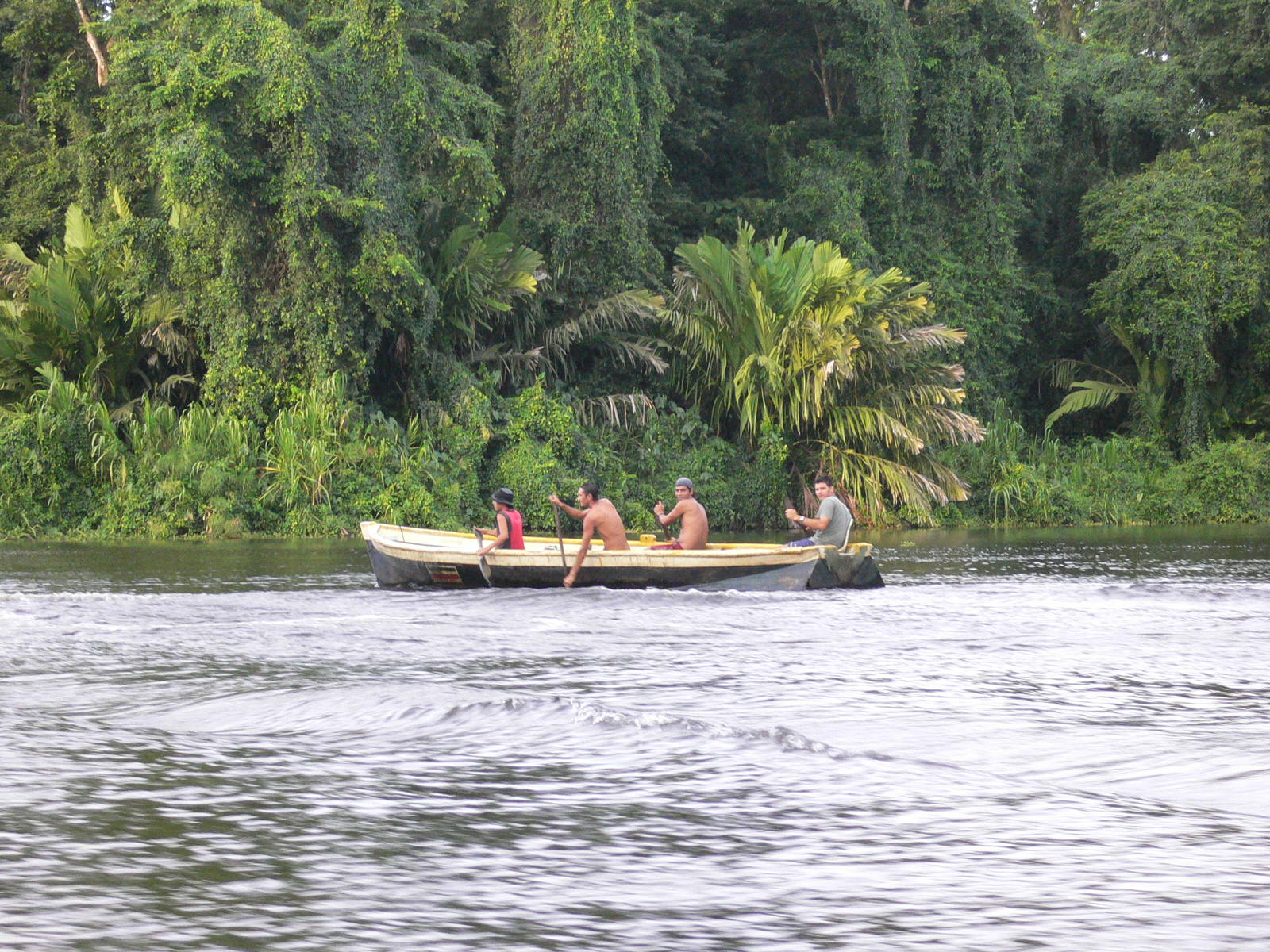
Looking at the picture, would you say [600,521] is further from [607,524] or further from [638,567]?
[638,567]

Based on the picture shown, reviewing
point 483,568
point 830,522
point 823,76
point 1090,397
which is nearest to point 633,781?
point 483,568

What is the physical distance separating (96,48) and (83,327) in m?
5.95

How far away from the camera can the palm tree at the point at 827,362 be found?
2405cm

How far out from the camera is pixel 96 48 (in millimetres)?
26797

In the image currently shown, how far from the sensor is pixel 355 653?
33.1ft

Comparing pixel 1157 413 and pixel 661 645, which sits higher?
pixel 1157 413

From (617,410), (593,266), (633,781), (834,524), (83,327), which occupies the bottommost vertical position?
(633,781)

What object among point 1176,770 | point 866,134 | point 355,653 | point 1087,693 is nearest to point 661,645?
point 355,653

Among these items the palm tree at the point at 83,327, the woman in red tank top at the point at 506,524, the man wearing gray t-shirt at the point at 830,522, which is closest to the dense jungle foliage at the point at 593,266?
the palm tree at the point at 83,327

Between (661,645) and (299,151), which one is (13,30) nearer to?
(299,151)

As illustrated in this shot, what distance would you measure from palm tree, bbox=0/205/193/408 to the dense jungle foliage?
0.06m

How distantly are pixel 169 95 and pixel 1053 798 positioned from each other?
17985 millimetres

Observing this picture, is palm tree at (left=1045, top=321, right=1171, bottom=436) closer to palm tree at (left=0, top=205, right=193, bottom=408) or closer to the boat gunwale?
palm tree at (left=0, top=205, right=193, bottom=408)

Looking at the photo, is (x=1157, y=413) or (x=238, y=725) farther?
(x=1157, y=413)
